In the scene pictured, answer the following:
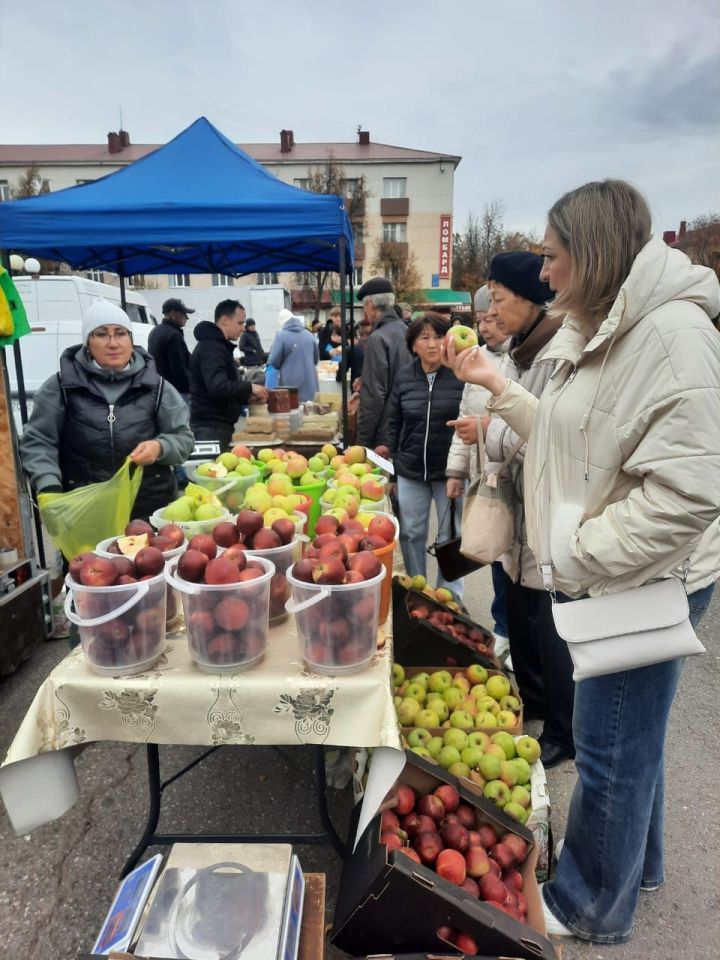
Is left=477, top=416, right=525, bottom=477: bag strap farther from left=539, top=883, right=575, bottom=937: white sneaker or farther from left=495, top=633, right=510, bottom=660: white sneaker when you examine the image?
left=539, top=883, right=575, bottom=937: white sneaker

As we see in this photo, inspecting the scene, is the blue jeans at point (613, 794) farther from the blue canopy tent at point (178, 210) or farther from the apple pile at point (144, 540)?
the blue canopy tent at point (178, 210)

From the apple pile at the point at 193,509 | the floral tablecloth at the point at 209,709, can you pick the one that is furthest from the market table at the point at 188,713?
the apple pile at the point at 193,509

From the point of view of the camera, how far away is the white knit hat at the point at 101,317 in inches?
125

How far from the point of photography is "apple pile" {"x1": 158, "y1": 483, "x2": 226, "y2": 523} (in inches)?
82.4

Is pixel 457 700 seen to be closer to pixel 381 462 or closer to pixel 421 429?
pixel 381 462

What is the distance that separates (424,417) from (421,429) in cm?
8

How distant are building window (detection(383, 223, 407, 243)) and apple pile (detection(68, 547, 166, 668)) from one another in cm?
3890

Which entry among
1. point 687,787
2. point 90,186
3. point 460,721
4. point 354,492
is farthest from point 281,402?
point 687,787

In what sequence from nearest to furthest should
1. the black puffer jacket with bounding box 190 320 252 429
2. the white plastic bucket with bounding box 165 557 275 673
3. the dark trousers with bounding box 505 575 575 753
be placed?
the white plastic bucket with bounding box 165 557 275 673 < the dark trousers with bounding box 505 575 575 753 < the black puffer jacket with bounding box 190 320 252 429

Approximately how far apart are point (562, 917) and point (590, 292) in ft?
6.29

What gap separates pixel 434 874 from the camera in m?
1.56

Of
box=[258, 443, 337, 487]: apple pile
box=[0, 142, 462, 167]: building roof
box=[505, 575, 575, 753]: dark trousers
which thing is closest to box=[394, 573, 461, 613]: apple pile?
box=[505, 575, 575, 753]: dark trousers

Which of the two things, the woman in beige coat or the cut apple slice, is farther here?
the cut apple slice

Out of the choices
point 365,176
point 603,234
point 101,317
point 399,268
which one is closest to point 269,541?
point 603,234
